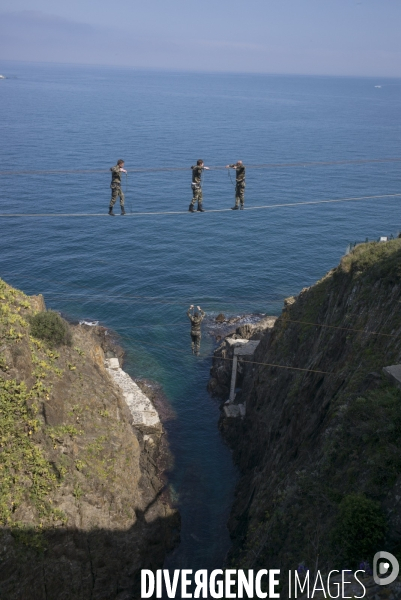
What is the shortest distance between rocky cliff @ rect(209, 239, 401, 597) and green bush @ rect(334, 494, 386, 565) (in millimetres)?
32

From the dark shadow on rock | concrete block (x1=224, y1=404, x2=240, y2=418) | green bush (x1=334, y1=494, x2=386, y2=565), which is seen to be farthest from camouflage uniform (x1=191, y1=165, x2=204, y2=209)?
green bush (x1=334, y1=494, x2=386, y2=565)

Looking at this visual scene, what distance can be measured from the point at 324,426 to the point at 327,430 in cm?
140

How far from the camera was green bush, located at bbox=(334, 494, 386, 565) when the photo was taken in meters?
15.6

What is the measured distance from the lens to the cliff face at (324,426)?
17.7m

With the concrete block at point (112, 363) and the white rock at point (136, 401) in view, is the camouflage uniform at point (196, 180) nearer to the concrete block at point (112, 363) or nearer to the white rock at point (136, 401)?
the white rock at point (136, 401)

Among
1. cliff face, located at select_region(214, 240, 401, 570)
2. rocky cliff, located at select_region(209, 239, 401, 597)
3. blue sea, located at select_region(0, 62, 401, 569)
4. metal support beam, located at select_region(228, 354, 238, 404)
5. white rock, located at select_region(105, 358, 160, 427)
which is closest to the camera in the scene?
rocky cliff, located at select_region(209, 239, 401, 597)

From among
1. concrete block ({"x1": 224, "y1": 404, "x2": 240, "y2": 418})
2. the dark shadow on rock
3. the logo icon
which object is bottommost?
the dark shadow on rock

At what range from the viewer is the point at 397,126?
532 ft

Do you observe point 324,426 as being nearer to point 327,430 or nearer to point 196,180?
point 327,430

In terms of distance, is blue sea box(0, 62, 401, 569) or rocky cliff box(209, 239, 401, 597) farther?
blue sea box(0, 62, 401, 569)

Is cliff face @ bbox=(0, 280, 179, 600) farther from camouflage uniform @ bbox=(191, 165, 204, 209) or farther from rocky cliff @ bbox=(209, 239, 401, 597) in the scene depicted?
camouflage uniform @ bbox=(191, 165, 204, 209)

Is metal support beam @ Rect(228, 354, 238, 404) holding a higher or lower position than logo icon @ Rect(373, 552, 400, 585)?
lower

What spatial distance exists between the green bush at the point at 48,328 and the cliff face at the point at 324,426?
48.9ft

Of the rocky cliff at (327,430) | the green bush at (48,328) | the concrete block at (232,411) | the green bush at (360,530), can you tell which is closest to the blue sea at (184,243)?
the concrete block at (232,411)
